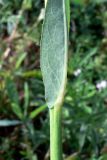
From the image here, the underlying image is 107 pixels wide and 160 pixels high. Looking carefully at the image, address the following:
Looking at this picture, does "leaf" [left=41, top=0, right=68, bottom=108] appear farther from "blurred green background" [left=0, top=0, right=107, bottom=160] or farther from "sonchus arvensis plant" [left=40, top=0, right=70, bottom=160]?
"blurred green background" [left=0, top=0, right=107, bottom=160]

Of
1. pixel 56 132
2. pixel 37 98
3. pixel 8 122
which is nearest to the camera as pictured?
pixel 56 132

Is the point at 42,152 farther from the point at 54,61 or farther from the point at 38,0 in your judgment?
the point at 54,61

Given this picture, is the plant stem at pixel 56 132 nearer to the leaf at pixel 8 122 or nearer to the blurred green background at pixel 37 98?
the blurred green background at pixel 37 98

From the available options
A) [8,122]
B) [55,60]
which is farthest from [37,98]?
[55,60]

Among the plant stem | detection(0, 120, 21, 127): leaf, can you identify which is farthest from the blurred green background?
the plant stem

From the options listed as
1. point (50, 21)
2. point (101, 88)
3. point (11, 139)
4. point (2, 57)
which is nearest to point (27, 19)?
point (2, 57)

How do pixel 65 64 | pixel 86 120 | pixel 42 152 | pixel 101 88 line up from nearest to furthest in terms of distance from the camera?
1. pixel 65 64
2. pixel 86 120
3. pixel 42 152
4. pixel 101 88

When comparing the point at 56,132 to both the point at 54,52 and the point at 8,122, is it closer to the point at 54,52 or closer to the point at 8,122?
the point at 54,52
